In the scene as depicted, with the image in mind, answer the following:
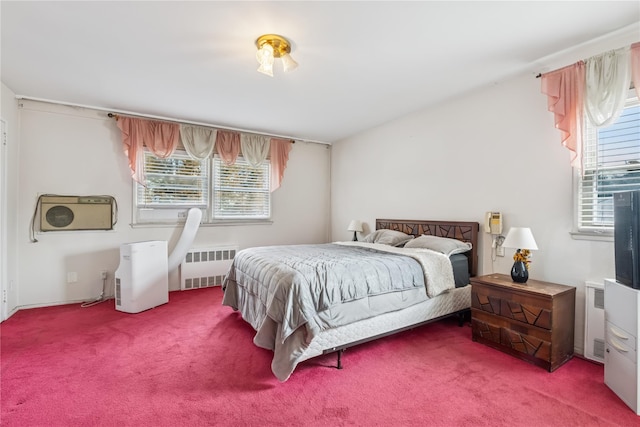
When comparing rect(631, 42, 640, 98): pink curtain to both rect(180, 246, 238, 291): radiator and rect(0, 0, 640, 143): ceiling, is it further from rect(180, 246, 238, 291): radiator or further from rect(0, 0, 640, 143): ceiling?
rect(180, 246, 238, 291): radiator

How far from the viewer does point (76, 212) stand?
3666 millimetres

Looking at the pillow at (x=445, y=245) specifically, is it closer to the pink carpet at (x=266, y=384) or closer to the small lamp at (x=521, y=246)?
the small lamp at (x=521, y=246)

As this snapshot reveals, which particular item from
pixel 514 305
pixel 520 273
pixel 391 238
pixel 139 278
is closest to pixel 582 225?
pixel 520 273

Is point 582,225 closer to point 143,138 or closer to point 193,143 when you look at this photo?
point 193,143

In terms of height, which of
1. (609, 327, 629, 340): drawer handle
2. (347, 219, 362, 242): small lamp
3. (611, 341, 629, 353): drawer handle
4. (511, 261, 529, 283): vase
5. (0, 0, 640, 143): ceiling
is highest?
(0, 0, 640, 143): ceiling

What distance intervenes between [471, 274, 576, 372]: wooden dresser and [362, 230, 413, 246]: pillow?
3.88 ft

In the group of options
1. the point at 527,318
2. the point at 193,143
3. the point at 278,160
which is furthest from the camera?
the point at 278,160

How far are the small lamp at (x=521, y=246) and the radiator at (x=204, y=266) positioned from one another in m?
3.70

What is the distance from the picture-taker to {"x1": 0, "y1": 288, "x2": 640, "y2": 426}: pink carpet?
1.67m

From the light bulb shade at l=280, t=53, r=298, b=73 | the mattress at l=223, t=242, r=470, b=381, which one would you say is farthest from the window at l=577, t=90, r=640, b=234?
the light bulb shade at l=280, t=53, r=298, b=73

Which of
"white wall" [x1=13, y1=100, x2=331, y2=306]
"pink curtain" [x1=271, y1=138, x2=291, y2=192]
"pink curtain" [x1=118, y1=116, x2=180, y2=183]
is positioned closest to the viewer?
"white wall" [x1=13, y1=100, x2=331, y2=306]

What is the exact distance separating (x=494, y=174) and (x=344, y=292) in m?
2.09

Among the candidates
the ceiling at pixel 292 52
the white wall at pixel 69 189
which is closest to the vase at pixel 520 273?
the ceiling at pixel 292 52

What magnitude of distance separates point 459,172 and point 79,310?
15.6ft
